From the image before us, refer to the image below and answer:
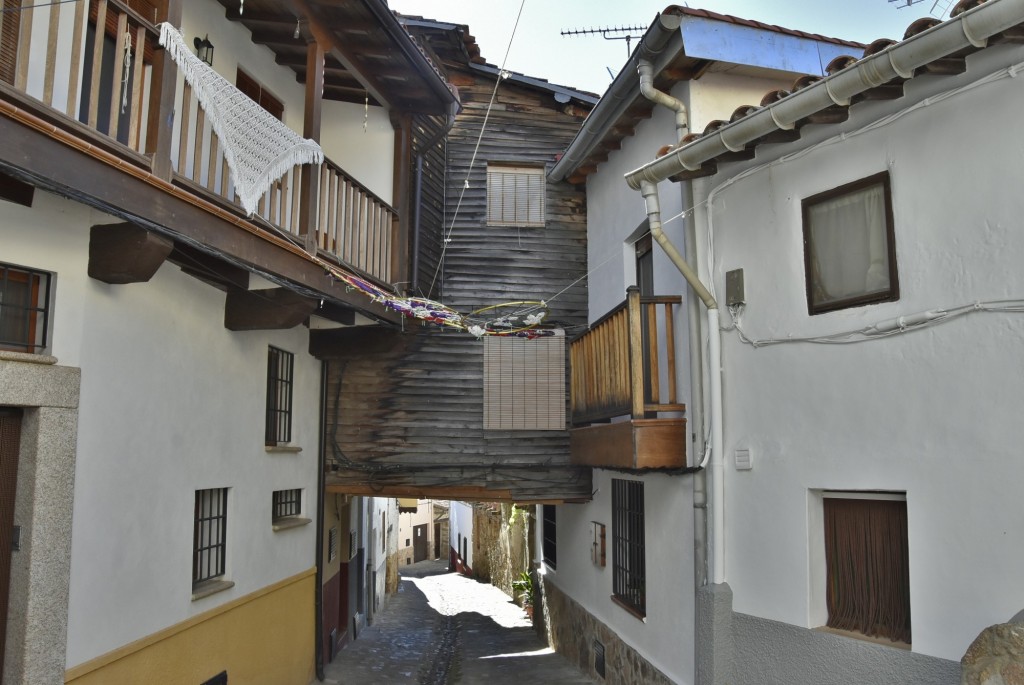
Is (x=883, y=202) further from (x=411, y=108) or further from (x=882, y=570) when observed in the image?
(x=411, y=108)

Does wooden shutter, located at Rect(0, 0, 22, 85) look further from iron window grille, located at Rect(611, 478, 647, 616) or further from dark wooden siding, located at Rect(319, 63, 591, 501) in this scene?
iron window grille, located at Rect(611, 478, 647, 616)

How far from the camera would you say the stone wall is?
27.8 feet

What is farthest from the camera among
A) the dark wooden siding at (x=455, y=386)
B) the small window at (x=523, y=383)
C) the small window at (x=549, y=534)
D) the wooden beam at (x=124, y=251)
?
the small window at (x=549, y=534)

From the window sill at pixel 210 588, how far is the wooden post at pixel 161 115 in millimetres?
4113

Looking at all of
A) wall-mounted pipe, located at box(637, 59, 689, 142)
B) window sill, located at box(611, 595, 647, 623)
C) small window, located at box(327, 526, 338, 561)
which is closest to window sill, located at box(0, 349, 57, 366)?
wall-mounted pipe, located at box(637, 59, 689, 142)

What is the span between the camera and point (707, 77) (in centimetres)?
782

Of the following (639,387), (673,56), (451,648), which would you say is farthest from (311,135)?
(451,648)

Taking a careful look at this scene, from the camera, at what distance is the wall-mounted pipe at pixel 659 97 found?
305 inches

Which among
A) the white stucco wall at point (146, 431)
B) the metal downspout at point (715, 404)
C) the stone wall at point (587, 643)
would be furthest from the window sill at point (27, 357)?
the stone wall at point (587, 643)

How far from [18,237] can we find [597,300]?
7.27m

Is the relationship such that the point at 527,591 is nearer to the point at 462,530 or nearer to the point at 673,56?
the point at 673,56

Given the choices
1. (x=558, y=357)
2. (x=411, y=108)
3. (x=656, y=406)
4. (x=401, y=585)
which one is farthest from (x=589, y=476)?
(x=401, y=585)

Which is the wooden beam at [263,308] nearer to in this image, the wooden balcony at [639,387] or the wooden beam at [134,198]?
the wooden beam at [134,198]

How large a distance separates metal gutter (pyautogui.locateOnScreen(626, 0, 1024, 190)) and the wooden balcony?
142 cm
